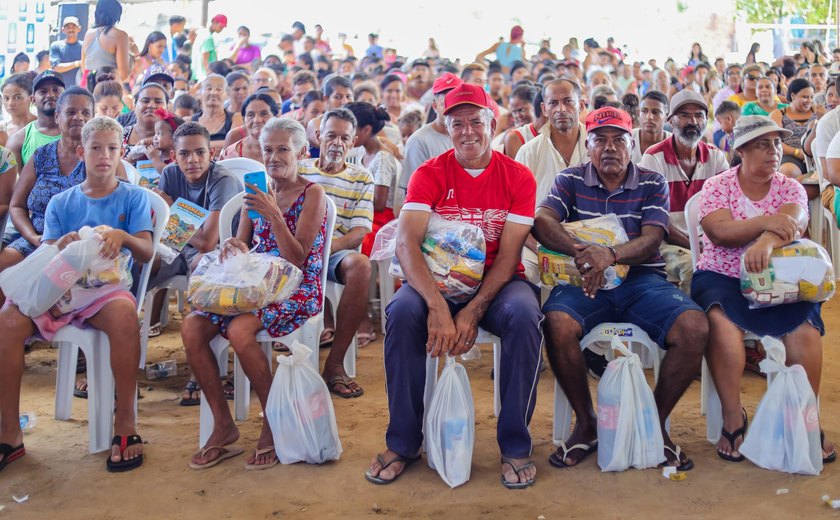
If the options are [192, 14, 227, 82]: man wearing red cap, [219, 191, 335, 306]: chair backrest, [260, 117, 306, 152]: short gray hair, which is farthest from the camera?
[192, 14, 227, 82]: man wearing red cap

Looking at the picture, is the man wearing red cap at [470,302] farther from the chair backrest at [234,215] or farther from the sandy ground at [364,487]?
the chair backrest at [234,215]

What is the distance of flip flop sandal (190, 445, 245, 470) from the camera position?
341cm

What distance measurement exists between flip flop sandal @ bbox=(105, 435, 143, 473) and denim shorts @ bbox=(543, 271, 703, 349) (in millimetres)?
1771

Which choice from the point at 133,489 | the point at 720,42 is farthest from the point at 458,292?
the point at 720,42

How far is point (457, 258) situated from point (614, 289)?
731 mm

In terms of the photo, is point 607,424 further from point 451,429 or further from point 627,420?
point 451,429

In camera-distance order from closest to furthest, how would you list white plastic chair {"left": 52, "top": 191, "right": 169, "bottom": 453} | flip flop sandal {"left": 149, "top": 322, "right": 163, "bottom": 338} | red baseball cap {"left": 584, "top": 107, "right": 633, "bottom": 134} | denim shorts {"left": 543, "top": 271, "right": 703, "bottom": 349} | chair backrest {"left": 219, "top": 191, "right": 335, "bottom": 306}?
denim shorts {"left": 543, "top": 271, "right": 703, "bottom": 349}, white plastic chair {"left": 52, "top": 191, "right": 169, "bottom": 453}, red baseball cap {"left": 584, "top": 107, "right": 633, "bottom": 134}, chair backrest {"left": 219, "top": 191, "right": 335, "bottom": 306}, flip flop sandal {"left": 149, "top": 322, "right": 163, "bottom": 338}

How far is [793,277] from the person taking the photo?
3301 millimetres

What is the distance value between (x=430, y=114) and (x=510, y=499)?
172 inches

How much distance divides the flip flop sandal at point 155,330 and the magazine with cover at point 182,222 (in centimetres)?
116

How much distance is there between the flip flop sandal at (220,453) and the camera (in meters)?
3.41

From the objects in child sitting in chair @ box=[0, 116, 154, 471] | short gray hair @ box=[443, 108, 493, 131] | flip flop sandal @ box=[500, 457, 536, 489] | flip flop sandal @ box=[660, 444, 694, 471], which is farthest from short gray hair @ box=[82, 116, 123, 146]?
flip flop sandal @ box=[660, 444, 694, 471]

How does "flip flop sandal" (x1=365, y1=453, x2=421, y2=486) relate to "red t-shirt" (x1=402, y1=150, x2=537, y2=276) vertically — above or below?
below

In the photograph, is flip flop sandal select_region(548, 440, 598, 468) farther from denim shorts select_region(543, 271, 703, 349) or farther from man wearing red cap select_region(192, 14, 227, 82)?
man wearing red cap select_region(192, 14, 227, 82)
